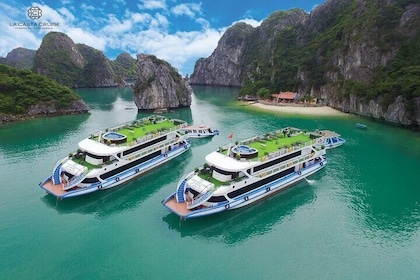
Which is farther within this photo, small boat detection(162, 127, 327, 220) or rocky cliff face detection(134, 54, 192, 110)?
rocky cliff face detection(134, 54, 192, 110)

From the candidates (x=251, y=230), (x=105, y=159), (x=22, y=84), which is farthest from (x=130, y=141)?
(x=22, y=84)

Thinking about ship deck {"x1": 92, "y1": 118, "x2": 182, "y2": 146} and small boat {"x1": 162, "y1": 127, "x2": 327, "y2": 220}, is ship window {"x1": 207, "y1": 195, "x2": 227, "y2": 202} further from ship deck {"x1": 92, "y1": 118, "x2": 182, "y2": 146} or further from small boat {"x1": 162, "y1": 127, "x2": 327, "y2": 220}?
ship deck {"x1": 92, "y1": 118, "x2": 182, "y2": 146}

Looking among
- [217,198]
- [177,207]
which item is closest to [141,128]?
[177,207]

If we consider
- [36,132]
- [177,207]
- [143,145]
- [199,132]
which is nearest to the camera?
[177,207]

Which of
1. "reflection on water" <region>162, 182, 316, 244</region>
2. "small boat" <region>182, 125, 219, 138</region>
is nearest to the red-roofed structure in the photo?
"small boat" <region>182, 125, 219, 138</region>

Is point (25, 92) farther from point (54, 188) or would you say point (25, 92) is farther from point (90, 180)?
point (90, 180)

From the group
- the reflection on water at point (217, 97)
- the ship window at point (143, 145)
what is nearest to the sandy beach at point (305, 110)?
the reflection on water at point (217, 97)
